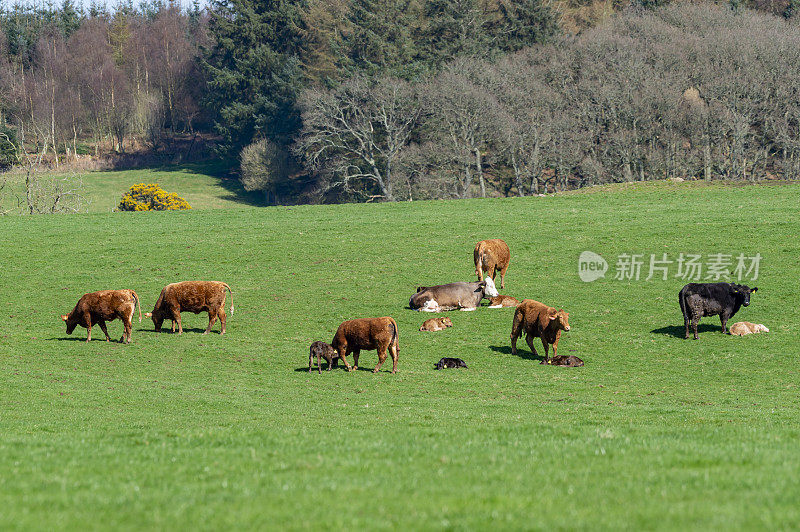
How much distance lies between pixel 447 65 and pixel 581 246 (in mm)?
61965

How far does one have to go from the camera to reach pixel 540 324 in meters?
22.3

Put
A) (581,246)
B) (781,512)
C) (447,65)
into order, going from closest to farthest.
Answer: (781,512) → (581,246) → (447,65)

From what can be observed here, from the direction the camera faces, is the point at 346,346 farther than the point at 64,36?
No

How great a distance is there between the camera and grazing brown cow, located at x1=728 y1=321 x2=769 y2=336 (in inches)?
945

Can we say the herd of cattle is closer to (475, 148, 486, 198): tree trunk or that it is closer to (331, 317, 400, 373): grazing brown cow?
(331, 317, 400, 373): grazing brown cow

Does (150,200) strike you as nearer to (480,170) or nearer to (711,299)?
(480,170)

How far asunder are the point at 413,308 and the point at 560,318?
808 centimetres

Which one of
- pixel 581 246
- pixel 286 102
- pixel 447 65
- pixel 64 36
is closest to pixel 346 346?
pixel 581 246

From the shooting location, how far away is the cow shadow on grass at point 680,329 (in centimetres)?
2450

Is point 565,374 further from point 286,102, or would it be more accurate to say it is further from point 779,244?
point 286,102

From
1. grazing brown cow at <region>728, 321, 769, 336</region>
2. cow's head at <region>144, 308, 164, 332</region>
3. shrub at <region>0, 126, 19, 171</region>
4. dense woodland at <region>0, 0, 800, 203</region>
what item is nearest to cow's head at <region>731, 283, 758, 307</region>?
grazing brown cow at <region>728, 321, 769, 336</region>

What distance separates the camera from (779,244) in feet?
118

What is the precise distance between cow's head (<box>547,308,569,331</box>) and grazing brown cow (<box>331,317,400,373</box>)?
4.32 m

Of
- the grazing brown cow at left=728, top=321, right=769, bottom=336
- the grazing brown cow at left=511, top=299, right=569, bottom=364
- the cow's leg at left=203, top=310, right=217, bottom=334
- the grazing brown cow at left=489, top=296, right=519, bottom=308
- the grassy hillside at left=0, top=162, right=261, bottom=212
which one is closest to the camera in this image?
the grazing brown cow at left=511, top=299, right=569, bottom=364
